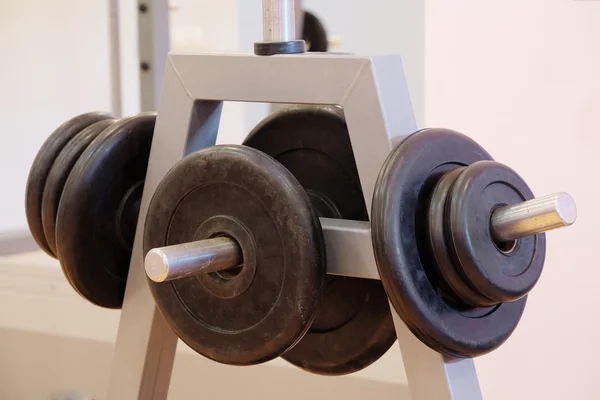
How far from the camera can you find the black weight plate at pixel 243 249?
66 cm

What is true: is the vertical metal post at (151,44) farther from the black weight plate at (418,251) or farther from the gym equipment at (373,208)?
the black weight plate at (418,251)

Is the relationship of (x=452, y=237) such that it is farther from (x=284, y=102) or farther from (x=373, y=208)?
(x=284, y=102)

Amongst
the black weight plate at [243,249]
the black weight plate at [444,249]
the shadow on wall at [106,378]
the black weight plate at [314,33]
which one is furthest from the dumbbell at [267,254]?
the black weight plate at [314,33]

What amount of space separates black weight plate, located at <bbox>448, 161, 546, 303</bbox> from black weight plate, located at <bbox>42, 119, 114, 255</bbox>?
0.44 m

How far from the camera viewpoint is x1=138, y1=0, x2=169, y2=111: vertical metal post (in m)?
2.03

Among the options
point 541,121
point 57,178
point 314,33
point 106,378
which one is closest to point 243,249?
point 57,178

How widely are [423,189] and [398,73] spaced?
115mm

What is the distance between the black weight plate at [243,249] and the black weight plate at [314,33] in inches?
63.7

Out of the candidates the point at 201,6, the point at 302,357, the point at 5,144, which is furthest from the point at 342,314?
the point at 201,6

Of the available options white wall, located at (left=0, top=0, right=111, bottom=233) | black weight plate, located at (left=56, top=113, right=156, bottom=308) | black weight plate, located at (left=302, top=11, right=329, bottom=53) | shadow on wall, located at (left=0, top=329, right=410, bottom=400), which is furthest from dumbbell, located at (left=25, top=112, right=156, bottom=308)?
black weight plate, located at (left=302, top=11, right=329, bottom=53)

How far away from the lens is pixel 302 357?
824 millimetres

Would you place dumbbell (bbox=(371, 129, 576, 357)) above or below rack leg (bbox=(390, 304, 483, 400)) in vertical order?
above

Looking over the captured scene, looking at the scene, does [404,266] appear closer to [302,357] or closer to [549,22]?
[302,357]

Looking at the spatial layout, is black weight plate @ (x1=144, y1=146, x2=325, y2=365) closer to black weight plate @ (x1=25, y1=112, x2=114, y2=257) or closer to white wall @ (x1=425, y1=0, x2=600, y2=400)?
black weight plate @ (x1=25, y1=112, x2=114, y2=257)
